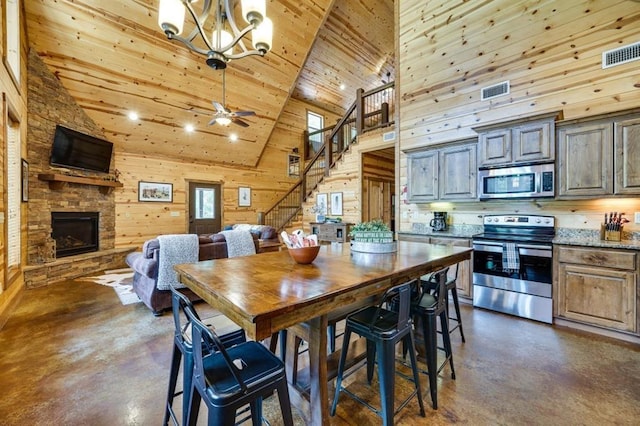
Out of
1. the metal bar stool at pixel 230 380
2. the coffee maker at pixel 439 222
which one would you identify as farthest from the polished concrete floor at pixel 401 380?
the coffee maker at pixel 439 222

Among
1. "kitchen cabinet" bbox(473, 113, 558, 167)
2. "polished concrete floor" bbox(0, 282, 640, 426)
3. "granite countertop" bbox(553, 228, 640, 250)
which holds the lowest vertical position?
"polished concrete floor" bbox(0, 282, 640, 426)

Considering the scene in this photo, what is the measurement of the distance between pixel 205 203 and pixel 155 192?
127 cm

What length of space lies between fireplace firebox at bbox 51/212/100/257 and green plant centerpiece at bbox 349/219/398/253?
5.86 m

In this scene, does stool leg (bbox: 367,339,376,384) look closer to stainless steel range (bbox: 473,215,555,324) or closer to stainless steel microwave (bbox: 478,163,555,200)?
stainless steel range (bbox: 473,215,555,324)

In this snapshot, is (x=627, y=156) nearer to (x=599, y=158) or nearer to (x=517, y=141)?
(x=599, y=158)

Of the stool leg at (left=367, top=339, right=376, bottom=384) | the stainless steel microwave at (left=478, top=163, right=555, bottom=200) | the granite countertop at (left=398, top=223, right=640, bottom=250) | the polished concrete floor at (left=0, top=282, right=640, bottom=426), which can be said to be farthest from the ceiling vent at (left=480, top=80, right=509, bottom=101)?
the stool leg at (left=367, top=339, right=376, bottom=384)

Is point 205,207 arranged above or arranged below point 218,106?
below

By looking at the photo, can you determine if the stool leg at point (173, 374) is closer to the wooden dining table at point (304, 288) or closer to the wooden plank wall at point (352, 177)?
the wooden dining table at point (304, 288)

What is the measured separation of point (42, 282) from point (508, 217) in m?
7.16

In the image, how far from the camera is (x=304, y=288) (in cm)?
130

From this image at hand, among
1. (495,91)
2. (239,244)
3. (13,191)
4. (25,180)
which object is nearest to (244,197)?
(239,244)

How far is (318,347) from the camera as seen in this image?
1416mm

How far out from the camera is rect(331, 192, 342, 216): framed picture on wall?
683 centimetres

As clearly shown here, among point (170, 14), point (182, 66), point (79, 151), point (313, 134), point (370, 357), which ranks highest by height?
point (182, 66)
